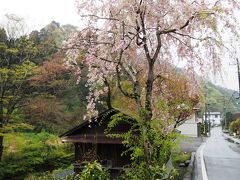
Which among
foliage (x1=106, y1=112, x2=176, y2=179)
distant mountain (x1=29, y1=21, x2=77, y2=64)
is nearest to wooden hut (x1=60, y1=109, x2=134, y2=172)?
foliage (x1=106, y1=112, x2=176, y2=179)

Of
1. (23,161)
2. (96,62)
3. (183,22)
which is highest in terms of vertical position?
(183,22)

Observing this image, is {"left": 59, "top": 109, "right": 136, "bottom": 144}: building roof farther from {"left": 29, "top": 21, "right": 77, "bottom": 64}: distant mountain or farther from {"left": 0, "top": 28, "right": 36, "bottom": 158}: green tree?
{"left": 29, "top": 21, "right": 77, "bottom": 64}: distant mountain

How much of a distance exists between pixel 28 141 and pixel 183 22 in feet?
72.2

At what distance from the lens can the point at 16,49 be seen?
1067 inches

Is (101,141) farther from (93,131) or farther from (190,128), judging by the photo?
(190,128)

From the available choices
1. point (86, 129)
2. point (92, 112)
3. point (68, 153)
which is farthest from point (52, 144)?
point (92, 112)

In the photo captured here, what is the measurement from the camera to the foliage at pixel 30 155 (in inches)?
1037

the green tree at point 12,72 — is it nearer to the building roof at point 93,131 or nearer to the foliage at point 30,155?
the foliage at point 30,155

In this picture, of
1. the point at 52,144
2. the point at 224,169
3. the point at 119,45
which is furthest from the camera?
the point at 52,144

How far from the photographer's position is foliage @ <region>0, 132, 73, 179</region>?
26344 millimetres

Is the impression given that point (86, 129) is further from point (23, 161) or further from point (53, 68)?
point (53, 68)

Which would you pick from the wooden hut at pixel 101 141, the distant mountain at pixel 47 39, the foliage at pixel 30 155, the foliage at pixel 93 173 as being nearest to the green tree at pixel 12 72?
the foliage at pixel 30 155

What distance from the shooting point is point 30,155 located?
90.2ft

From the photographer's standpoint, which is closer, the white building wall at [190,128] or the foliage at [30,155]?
the foliage at [30,155]
